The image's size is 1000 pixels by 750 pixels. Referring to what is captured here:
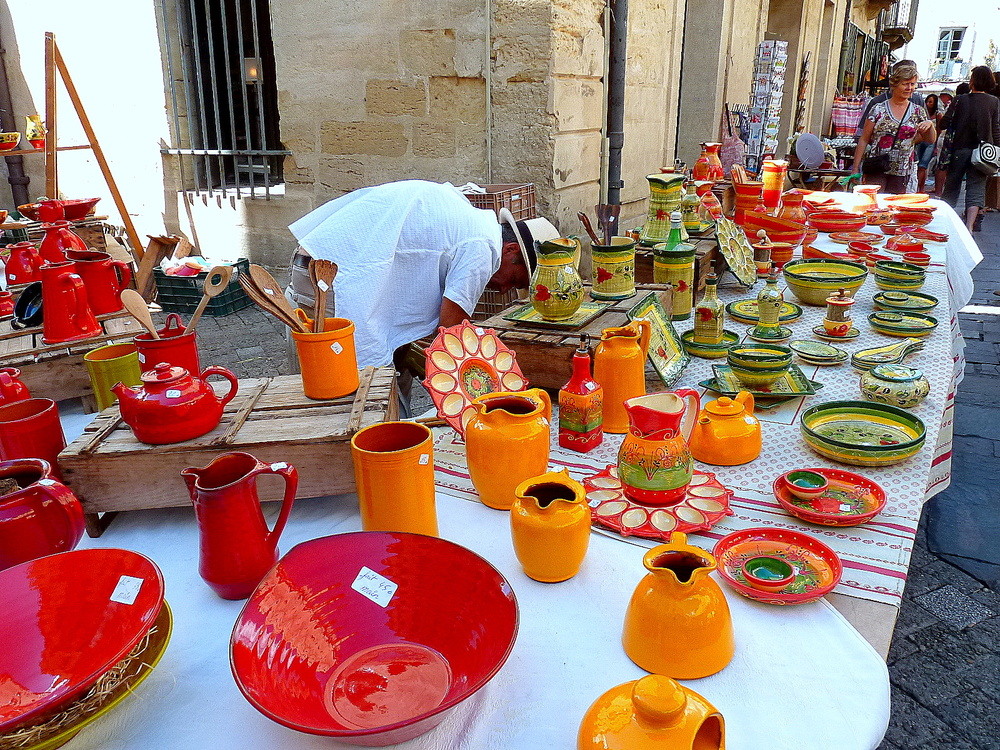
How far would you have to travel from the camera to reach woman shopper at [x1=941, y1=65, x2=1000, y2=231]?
673cm

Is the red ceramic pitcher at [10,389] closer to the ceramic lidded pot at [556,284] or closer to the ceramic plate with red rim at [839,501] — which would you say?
the ceramic lidded pot at [556,284]

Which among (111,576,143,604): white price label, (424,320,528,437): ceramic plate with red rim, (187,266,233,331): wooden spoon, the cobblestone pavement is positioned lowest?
the cobblestone pavement

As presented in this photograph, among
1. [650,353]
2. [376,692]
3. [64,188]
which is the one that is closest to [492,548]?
[376,692]

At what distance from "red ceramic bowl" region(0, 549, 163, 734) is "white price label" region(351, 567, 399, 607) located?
0.27 meters

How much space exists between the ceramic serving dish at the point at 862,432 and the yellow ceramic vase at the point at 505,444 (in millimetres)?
646

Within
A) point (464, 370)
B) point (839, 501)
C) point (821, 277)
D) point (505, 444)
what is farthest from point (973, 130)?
point (505, 444)

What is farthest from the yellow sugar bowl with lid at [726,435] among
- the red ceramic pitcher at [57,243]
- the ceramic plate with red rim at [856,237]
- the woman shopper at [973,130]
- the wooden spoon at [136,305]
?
the woman shopper at [973,130]

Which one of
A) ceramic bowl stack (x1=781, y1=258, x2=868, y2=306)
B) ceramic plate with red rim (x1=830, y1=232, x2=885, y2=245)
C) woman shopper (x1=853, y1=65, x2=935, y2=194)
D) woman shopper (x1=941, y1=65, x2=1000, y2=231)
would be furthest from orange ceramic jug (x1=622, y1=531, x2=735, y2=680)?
woman shopper (x1=941, y1=65, x2=1000, y2=231)

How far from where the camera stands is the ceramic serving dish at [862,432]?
150 cm

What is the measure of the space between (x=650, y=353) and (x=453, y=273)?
929mm

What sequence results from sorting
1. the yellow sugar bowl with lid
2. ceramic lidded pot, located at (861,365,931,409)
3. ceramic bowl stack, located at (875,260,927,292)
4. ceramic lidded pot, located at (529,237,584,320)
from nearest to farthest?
the yellow sugar bowl with lid, ceramic lidded pot, located at (861,365,931,409), ceramic lidded pot, located at (529,237,584,320), ceramic bowl stack, located at (875,260,927,292)

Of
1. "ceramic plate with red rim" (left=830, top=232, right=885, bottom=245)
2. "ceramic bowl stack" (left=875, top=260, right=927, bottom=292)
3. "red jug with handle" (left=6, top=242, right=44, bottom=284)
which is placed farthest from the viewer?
"ceramic plate with red rim" (left=830, top=232, right=885, bottom=245)

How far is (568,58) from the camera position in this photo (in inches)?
149

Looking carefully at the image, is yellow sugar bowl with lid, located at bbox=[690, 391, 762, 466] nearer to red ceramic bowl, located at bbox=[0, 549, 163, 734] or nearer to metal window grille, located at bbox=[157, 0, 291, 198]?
red ceramic bowl, located at bbox=[0, 549, 163, 734]
